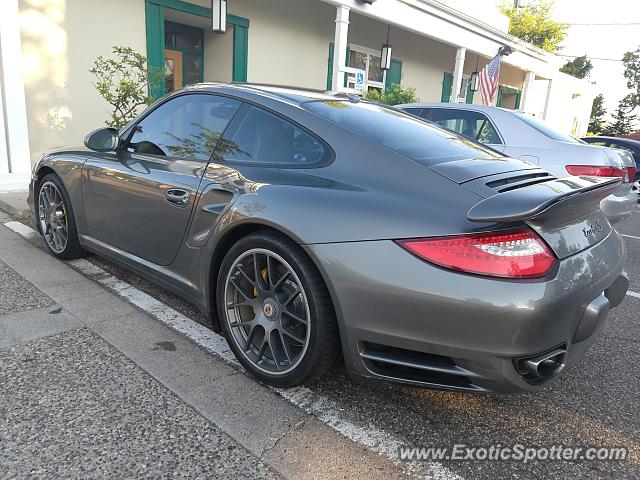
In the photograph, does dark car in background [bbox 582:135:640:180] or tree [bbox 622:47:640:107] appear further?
tree [bbox 622:47:640:107]

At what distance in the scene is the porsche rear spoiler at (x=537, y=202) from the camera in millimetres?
1707

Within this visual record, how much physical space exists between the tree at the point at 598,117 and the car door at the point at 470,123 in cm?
4000

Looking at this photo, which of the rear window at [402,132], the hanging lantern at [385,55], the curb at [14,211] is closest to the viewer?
the rear window at [402,132]

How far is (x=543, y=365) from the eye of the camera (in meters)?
1.89

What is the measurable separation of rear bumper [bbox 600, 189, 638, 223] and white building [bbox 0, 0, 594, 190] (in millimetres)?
6553

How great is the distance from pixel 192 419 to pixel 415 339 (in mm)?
1010

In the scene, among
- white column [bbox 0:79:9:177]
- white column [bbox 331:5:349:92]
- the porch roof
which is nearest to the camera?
white column [bbox 0:79:9:177]

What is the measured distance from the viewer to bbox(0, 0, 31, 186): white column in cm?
641

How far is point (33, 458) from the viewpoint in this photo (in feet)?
5.93

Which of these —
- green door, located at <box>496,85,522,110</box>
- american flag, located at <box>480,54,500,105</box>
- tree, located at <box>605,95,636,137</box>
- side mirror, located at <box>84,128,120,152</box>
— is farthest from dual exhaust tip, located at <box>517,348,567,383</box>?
tree, located at <box>605,95,636,137</box>

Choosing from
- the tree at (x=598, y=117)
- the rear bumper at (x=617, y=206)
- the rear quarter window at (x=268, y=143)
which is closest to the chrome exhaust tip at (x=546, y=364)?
the rear quarter window at (x=268, y=143)

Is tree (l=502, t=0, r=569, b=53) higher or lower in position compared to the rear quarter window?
higher

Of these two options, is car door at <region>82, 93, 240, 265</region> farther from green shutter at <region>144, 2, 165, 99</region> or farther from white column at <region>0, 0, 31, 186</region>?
green shutter at <region>144, 2, 165, 99</region>

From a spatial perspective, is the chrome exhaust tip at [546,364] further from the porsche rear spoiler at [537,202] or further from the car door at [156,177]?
the car door at [156,177]
